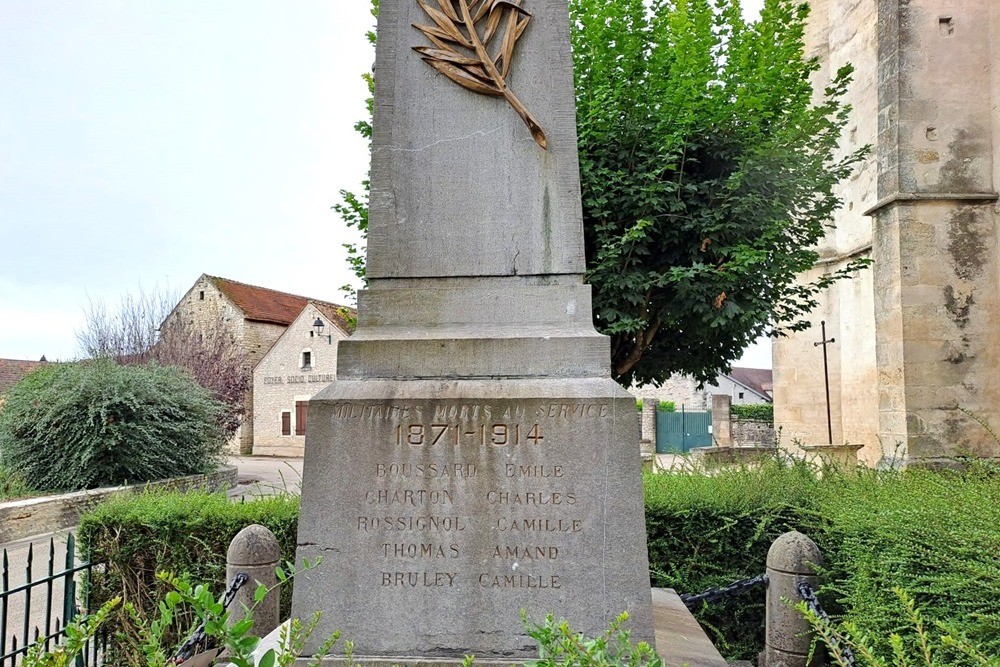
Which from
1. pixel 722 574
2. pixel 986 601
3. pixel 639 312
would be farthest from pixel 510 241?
pixel 639 312

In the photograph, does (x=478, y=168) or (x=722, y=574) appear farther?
(x=722, y=574)

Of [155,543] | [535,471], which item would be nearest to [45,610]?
[155,543]

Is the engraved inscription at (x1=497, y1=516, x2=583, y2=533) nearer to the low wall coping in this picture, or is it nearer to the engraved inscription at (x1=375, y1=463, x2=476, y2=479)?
the engraved inscription at (x1=375, y1=463, x2=476, y2=479)

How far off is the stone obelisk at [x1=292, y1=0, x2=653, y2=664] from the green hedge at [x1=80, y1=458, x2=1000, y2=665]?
154 centimetres

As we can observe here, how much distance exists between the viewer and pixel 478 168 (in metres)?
3.36

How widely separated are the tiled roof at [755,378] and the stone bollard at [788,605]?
46.4 meters

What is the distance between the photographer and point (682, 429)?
2936 cm

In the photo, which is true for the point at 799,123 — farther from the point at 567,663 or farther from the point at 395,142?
the point at 567,663

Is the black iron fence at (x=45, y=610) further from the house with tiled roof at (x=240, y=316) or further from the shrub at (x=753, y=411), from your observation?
the shrub at (x=753, y=411)

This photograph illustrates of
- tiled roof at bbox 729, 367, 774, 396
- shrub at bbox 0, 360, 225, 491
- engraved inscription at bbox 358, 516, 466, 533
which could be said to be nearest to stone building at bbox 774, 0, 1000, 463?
Answer: engraved inscription at bbox 358, 516, 466, 533

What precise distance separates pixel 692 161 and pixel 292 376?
26.1 metres

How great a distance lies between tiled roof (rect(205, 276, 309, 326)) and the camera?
3344 centimetres

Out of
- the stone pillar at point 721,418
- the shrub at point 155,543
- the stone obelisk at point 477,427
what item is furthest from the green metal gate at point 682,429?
the stone obelisk at point 477,427

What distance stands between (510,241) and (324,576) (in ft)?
5.41
